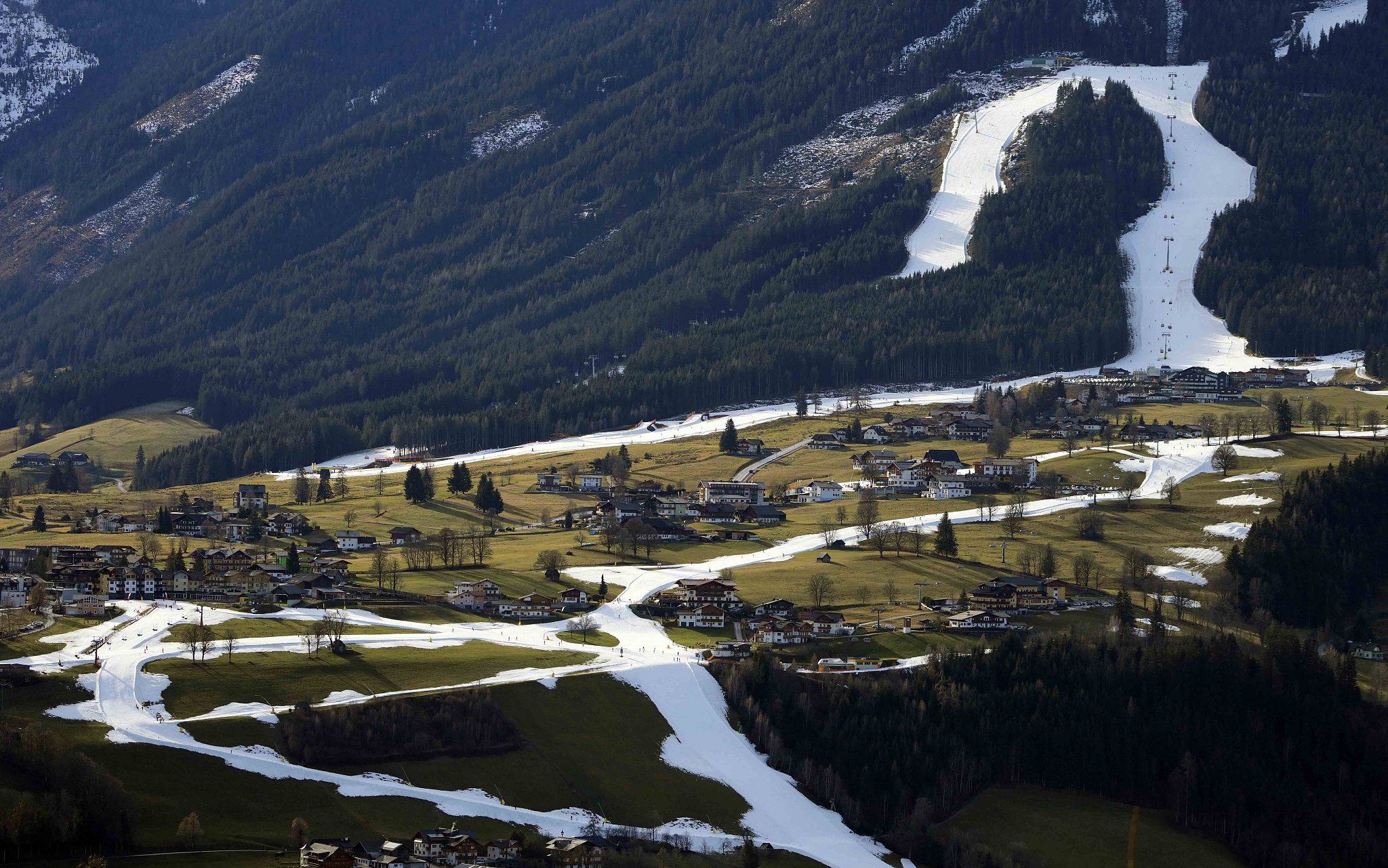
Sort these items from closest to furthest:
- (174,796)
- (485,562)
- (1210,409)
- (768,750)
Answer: (174,796)
(768,750)
(485,562)
(1210,409)

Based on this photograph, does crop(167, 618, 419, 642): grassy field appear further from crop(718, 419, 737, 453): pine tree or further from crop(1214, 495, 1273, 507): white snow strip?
crop(718, 419, 737, 453): pine tree

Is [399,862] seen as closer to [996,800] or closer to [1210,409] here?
[996,800]

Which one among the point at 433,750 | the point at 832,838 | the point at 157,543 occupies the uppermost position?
the point at 157,543

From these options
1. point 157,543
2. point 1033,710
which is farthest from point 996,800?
point 157,543

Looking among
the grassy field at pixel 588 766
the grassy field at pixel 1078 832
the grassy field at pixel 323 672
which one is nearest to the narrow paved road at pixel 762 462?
the grassy field at pixel 323 672

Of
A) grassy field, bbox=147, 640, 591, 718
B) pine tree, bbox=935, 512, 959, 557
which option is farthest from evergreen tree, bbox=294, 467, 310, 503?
grassy field, bbox=147, 640, 591, 718

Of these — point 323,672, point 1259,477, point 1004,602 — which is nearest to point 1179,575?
point 1004,602
